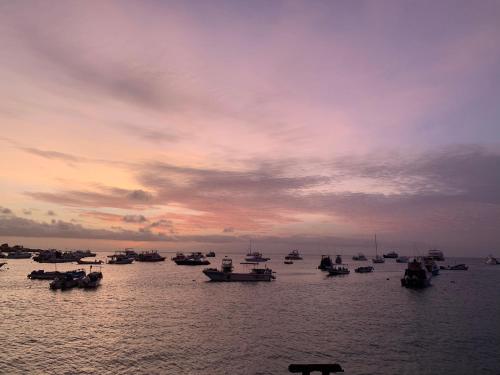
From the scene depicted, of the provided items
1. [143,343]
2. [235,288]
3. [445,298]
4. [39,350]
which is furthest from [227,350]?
[445,298]

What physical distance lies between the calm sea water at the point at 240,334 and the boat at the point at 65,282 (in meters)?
6.78

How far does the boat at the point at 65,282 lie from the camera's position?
92.3 m

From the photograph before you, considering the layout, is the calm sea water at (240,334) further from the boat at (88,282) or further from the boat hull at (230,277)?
the boat hull at (230,277)

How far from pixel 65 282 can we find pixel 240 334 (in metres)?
63.4

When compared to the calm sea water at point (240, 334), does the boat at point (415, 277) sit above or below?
above

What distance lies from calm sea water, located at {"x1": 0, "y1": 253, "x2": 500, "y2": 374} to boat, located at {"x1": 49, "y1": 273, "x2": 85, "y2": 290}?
678 centimetres

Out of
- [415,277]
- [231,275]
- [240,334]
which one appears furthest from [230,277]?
[240,334]

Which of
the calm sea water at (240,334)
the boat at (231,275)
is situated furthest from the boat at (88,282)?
the boat at (231,275)

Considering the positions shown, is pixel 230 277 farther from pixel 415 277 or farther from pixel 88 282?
pixel 415 277

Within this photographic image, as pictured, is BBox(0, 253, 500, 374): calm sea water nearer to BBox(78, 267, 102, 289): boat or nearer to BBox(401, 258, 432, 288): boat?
BBox(78, 267, 102, 289): boat

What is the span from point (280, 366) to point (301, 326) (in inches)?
727

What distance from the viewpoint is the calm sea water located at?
36.5 meters

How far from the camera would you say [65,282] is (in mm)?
93312

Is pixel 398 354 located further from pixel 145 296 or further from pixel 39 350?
pixel 145 296
